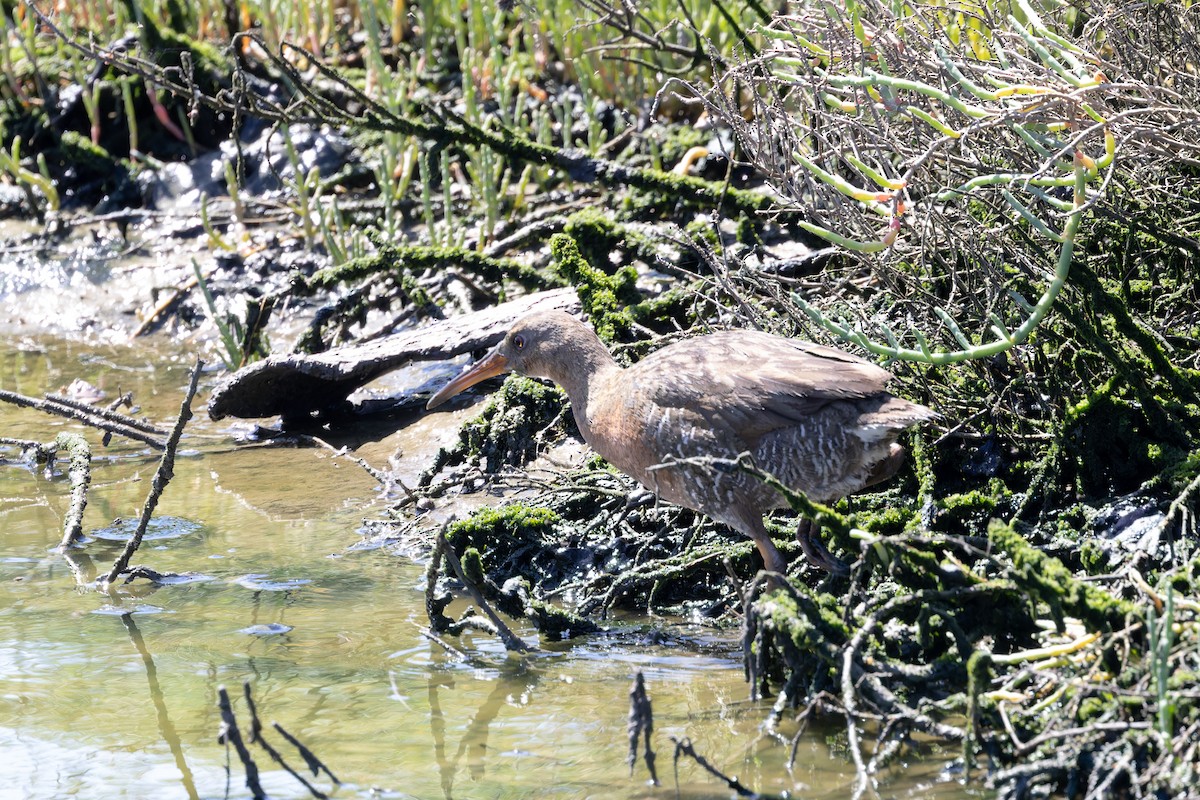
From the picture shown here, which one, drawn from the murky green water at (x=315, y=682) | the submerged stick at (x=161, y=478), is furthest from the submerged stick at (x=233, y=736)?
the submerged stick at (x=161, y=478)

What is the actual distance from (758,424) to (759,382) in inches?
5.0

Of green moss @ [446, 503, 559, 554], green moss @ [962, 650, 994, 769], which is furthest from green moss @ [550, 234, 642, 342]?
green moss @ [962, 650, 994, 769]

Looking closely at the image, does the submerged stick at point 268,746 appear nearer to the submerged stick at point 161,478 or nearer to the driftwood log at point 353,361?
the submerged stick at point 161,478

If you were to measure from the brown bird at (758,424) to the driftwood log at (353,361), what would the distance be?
64.2 inches

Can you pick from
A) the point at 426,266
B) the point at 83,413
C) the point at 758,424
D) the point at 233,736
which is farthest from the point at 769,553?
the point at 83,413

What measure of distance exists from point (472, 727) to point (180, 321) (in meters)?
5.39

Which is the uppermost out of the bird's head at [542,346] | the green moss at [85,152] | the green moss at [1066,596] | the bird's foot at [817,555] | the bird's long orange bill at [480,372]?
the green moss at [85,152]

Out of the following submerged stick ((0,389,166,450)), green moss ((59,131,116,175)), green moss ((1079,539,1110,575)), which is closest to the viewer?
green moss ((1079,539,1110,575))

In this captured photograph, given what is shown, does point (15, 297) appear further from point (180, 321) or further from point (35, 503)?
point (35, 503)

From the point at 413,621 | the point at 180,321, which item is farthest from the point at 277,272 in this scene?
the point at 413,621

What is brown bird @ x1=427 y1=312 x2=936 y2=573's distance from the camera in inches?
157

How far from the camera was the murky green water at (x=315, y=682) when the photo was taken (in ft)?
10.4

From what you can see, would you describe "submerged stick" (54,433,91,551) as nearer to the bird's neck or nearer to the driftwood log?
the driftwood log

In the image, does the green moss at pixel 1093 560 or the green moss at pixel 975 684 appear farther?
the green moss at pixel 1093 560
